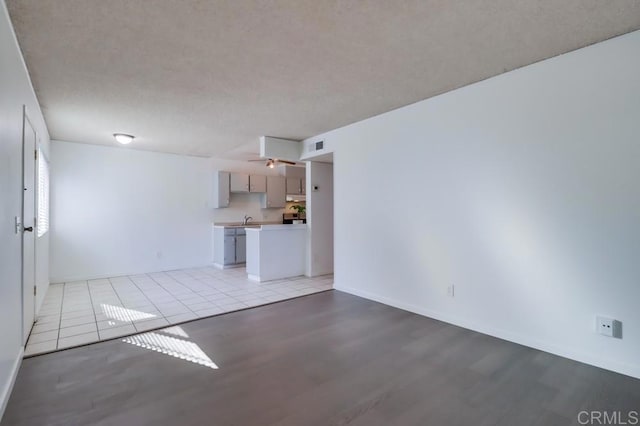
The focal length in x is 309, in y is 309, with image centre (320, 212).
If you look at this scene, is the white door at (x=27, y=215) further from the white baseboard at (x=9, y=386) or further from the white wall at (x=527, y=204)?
the white wall at (x=527, y=204)

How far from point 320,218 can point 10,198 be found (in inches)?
161

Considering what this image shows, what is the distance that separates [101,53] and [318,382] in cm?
299

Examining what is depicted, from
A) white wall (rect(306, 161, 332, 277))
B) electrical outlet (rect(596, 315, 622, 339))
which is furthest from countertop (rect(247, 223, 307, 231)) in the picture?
electrical outlet (rect(596, 315, 622, 339))

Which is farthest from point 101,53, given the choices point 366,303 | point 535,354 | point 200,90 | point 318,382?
point 535,354

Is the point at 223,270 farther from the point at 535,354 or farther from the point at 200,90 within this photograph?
the point at 535,354

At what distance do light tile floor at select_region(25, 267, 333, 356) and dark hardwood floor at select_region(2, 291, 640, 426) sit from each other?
0.39 meters

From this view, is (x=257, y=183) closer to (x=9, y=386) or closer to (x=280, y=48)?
(x=280, y=48)

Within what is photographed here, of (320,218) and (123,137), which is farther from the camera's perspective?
(320,218)

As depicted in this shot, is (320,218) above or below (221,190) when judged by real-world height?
below

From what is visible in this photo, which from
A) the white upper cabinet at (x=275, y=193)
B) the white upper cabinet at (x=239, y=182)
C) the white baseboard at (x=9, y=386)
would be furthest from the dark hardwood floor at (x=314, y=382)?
the white upper cabinet at (x=275, y=193)

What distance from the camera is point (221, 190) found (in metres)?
6.68

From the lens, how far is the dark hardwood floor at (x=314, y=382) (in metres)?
1.79

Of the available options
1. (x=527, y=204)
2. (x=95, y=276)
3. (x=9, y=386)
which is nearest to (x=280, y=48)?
(x=527, y=204)

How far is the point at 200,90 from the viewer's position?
3152 mm
